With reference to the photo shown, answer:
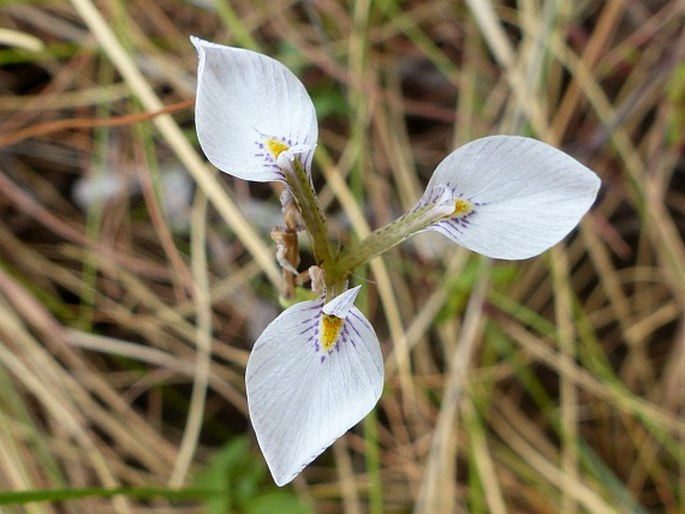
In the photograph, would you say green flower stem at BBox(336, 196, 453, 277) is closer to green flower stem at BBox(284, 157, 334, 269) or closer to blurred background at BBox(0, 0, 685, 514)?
green flower stem at BBox(284, 157, 334, 269)

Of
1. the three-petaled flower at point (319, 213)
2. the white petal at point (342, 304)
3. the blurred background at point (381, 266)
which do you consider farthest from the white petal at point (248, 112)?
the blurred background at point (381, 266)

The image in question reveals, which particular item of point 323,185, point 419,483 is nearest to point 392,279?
point 323,185

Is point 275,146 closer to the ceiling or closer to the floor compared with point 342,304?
closer to the ceiling

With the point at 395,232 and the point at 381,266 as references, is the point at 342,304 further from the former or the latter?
the point at 381,266

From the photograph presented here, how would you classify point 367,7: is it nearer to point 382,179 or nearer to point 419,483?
point 382,179

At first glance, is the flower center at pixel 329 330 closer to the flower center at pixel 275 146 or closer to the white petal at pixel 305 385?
the white petal at pixel 305 385

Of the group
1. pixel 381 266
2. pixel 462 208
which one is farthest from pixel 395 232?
pixel 381 266
